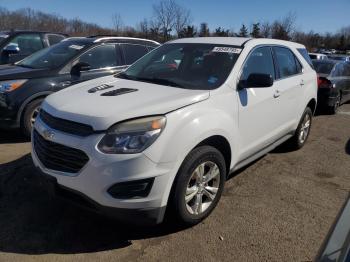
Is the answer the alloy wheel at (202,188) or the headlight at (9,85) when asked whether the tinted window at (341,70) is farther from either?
the headlight at (9,85)

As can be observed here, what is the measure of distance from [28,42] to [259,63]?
23.0 ft

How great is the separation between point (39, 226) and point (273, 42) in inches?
146

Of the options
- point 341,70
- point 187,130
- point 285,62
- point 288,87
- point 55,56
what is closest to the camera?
point 187,130

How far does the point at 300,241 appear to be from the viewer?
3.46 m

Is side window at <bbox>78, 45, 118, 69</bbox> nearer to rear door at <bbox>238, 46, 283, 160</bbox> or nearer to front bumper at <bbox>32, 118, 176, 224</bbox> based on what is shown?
rear door at <bbox>238, 46, 283, 160</bbox>

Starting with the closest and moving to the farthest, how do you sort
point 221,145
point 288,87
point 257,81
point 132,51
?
1. point 221,145
2. point 257,81
3. point 288,87
4. point 132,51

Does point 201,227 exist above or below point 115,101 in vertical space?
below

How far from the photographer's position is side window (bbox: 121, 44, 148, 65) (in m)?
7.02

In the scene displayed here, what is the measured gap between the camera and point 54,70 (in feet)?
20.3

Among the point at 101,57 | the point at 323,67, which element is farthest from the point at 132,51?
the point at 323,67

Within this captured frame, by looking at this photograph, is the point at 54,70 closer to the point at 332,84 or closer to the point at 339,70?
the point at 332,84

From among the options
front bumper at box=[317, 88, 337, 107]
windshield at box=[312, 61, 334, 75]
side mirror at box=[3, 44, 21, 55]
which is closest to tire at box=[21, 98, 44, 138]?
side mirror at box=[3, 44, 21, 55]

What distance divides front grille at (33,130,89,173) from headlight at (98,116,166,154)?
0.21 meters

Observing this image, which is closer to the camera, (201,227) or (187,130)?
(187,130)
